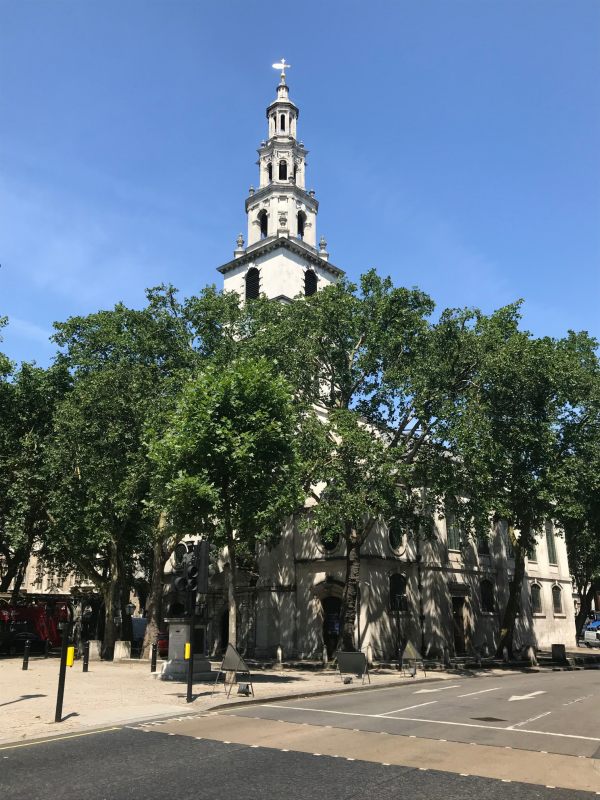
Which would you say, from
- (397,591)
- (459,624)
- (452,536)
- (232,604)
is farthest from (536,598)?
(232,604)

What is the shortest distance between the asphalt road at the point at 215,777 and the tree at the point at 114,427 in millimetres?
13777

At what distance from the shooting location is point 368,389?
2770 cm

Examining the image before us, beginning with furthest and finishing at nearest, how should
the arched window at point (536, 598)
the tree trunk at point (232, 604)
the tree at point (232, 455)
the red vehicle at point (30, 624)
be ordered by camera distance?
the arched window at point (536, 598), the red vehicle at point (30, 624), the tree at point (232, 455), the tree trunk at point (232, 604)

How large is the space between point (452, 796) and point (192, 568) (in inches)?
389

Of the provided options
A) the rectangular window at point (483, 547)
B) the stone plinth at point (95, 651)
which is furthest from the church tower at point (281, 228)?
the stone plinth at point (95, 651)

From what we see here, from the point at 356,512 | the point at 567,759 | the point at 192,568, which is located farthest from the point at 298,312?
the point at 567,759

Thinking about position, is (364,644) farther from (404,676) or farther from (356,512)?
(356,512)

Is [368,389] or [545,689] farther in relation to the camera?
[368,389]

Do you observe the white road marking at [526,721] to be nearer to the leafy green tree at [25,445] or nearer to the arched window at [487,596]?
the leafy green tree at [25,445]

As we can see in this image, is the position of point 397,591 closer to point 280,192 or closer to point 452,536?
point 452,536

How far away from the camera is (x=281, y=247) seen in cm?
4303

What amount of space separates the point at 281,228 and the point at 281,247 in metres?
2.50

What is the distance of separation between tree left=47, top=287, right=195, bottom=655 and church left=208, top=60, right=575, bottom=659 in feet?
20.1

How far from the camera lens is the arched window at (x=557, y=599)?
4688 cm
